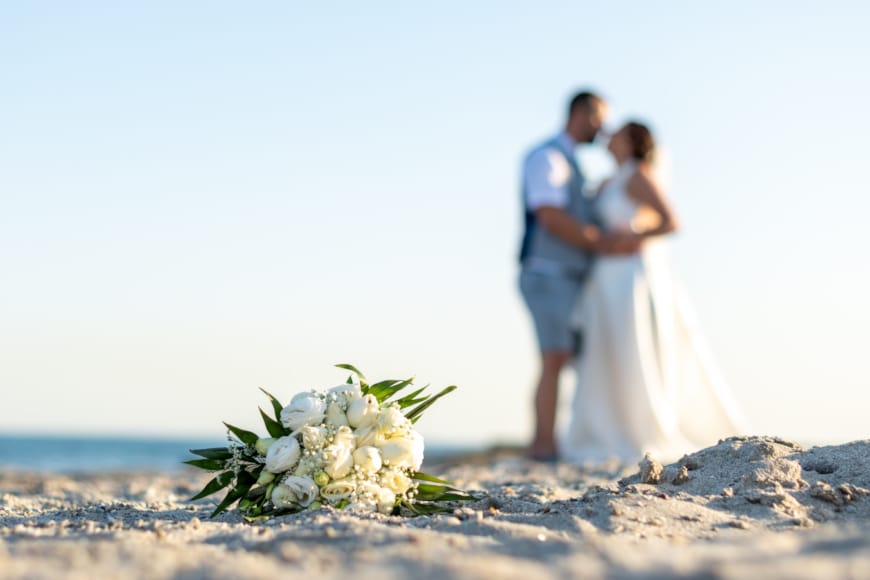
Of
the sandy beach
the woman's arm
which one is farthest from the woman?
the sandy beach

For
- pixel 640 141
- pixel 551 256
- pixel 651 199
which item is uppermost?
pixel 640 141

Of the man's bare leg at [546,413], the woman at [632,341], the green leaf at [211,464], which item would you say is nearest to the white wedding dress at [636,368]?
the woman at [632,341]

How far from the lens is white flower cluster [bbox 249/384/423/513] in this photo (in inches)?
117

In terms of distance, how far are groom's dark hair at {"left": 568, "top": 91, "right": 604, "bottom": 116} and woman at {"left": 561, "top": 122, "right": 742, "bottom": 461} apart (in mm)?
372

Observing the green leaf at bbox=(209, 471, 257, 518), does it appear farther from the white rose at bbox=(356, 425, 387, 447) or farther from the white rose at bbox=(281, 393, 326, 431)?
the white rose at bbox=(356, 425, 387, 447)

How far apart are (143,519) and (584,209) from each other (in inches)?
231

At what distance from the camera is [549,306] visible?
26.2 ft

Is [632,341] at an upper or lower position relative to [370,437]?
upper

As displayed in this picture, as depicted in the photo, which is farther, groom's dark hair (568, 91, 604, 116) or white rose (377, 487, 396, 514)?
groom's dark hair (568, 91, 604, 116)

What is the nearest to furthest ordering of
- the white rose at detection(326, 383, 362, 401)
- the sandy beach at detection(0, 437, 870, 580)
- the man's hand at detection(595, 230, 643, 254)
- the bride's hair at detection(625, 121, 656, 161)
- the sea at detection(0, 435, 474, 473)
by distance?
the sandy beach at detection(0, 437, 870, 580) → the white rose at detection(326, 383, 362, 401) → the man's hand at detection(595, 230, 643, 254) → the bride's hair at detection(625, 121, 656, 161) → the sea at detection(0, 435, 474, 473)

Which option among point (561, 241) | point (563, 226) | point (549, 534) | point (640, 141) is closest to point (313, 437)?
point (549, 534)

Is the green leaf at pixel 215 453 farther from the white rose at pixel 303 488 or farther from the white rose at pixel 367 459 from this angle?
the white rose at pixel 367 459

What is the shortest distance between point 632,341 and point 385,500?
19.0 feet

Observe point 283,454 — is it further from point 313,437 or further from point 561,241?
point 561,241
